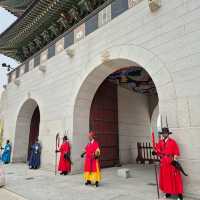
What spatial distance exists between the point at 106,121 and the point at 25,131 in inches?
238

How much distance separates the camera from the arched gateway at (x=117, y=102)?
5367 mm

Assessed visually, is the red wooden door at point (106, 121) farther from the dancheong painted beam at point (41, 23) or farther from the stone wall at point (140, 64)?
the dancheong painted beam at point (41, 23)

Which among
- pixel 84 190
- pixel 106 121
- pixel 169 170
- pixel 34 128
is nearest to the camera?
pixel 169 170

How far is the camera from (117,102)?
32.0ft

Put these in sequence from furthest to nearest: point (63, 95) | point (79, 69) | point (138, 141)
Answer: point (138, 141)
point (63, 95)
point (79, 69)

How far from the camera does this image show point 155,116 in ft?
43.2

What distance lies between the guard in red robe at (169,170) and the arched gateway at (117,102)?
33.5 inches

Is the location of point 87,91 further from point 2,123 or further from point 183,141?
point 2,123

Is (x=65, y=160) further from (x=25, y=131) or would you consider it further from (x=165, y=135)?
(x=25, y=131)

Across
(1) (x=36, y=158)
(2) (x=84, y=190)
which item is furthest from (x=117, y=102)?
(2) (x=84, y=190)

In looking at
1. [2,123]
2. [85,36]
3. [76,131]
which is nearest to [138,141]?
[76,131]

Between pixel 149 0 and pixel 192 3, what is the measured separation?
1.18 meters

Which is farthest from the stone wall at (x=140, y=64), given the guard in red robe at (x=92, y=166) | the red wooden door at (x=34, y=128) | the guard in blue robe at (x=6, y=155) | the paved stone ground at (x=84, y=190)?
the guard in blue robe at (x=6, y=155)

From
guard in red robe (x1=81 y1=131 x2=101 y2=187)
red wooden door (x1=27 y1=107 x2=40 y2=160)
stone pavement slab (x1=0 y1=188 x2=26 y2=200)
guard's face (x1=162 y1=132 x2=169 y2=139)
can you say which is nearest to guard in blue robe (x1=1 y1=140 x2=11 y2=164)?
red wooden door (x1=27 y1=107 x2=40 y2=160)
